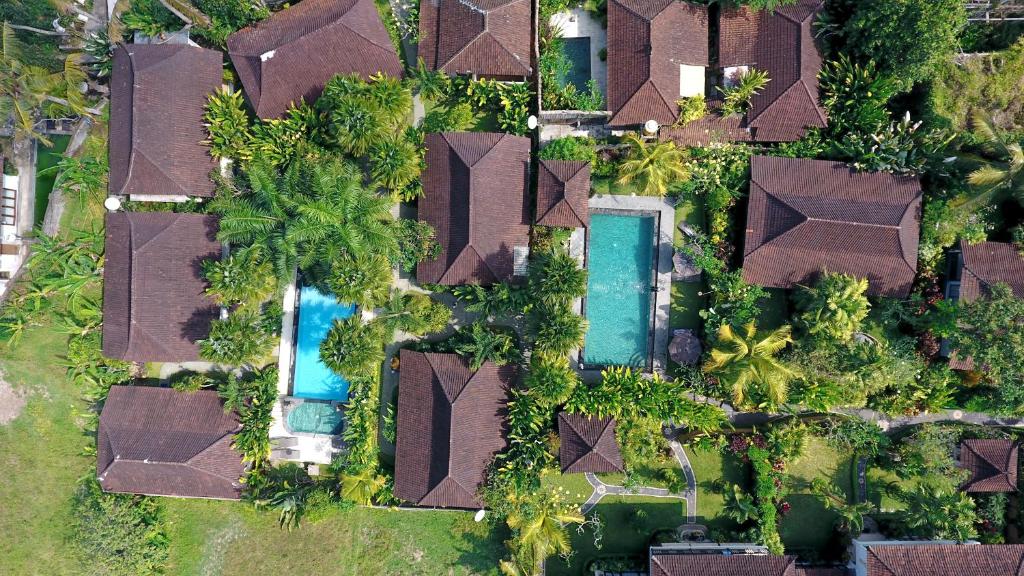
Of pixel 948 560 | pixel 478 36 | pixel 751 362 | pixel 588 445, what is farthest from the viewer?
pixel 478 36

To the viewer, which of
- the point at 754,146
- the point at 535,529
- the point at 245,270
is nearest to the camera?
the point at 245,270

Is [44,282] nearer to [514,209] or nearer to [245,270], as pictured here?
[245,270]

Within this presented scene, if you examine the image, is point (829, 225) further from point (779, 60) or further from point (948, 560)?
point (948, 560)

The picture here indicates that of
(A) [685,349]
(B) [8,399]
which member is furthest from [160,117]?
(A) [685,349]

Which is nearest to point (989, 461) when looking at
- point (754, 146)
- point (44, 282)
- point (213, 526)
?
point (754, 146)

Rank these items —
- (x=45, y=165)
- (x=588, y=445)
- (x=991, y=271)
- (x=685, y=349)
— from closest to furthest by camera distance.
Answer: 1. (x=991, y=271)
2. (x=588, y=445)
3. (x=685, y=349)
4. (x=45, y=165)

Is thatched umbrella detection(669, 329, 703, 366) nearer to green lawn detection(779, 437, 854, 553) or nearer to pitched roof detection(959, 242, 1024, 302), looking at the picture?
green lawn detection(779, 437, 854, 553)
